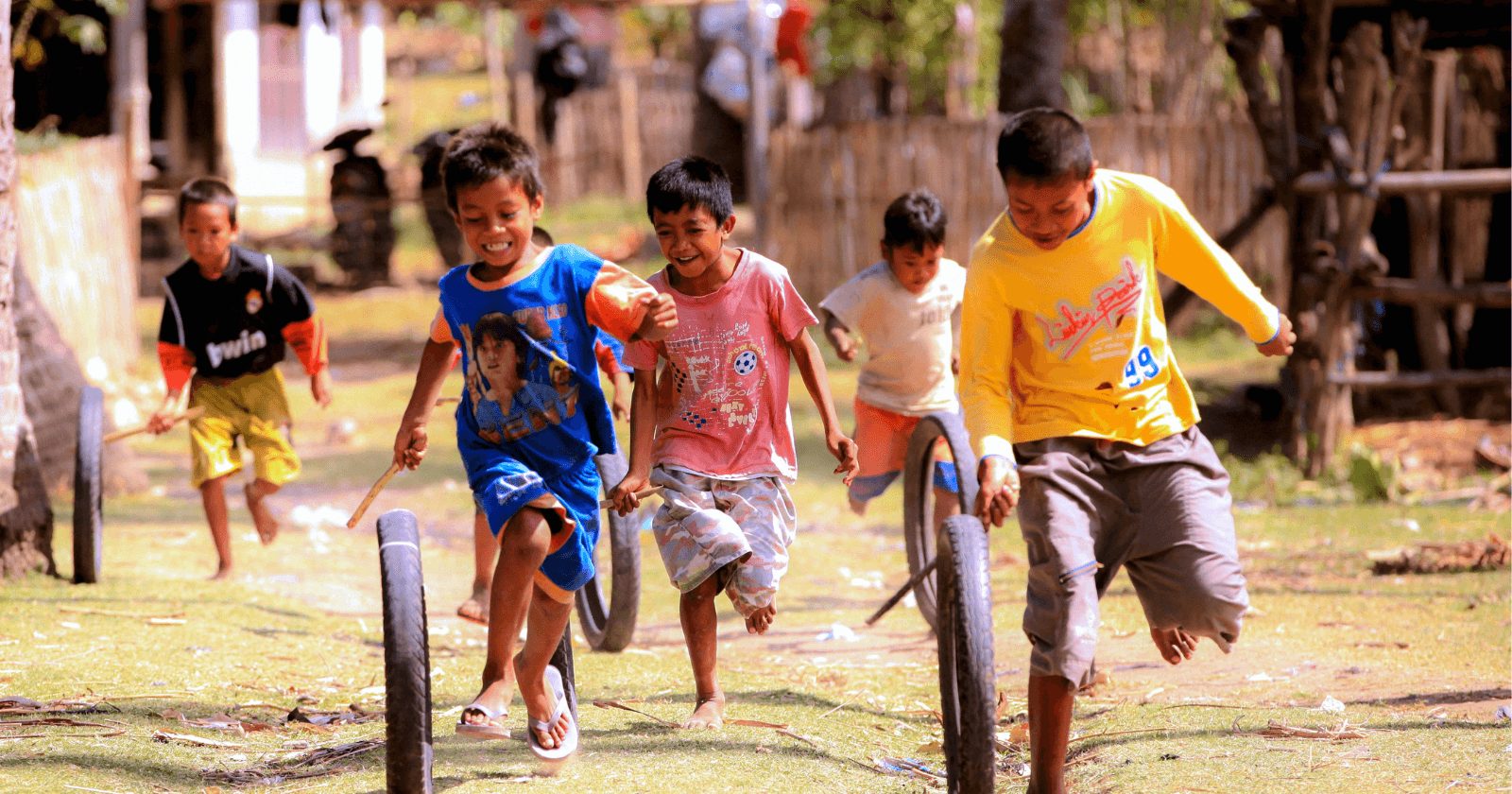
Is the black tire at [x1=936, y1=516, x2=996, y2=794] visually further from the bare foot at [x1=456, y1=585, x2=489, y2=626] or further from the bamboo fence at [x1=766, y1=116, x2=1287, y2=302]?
the bamboo fence at [x1=766, y1=116, x2=1287, y2=302]

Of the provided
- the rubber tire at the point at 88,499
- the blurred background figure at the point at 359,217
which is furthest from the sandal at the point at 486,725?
the blurred background figure at the point at 359,217

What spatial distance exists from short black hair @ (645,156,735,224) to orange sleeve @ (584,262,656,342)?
0.34 m

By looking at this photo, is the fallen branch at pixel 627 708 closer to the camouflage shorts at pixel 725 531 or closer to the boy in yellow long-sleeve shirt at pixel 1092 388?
the camouflage shorts at pixel 725 531

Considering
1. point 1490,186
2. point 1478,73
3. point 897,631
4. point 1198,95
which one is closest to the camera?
point 897,631

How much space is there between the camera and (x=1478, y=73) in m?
11.6

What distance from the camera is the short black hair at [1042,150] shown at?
4312mm

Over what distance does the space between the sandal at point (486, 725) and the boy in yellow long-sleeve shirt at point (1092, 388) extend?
146cm

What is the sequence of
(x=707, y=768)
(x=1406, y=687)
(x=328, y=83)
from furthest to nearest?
(x=328, y=83), (x=1406, y=687), (x=707, y=768)

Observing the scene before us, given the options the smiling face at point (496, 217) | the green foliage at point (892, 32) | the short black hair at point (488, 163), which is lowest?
the smiling face at point (496, 217)

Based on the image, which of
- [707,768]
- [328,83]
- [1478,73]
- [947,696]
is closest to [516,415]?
[707,768]

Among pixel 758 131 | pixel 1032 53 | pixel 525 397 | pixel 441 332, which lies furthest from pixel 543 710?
pixel 758 131

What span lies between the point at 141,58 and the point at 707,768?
2116 centimetres

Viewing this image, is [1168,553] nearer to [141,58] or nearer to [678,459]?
[678,459]

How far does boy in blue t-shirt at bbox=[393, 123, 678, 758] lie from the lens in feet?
15.2
